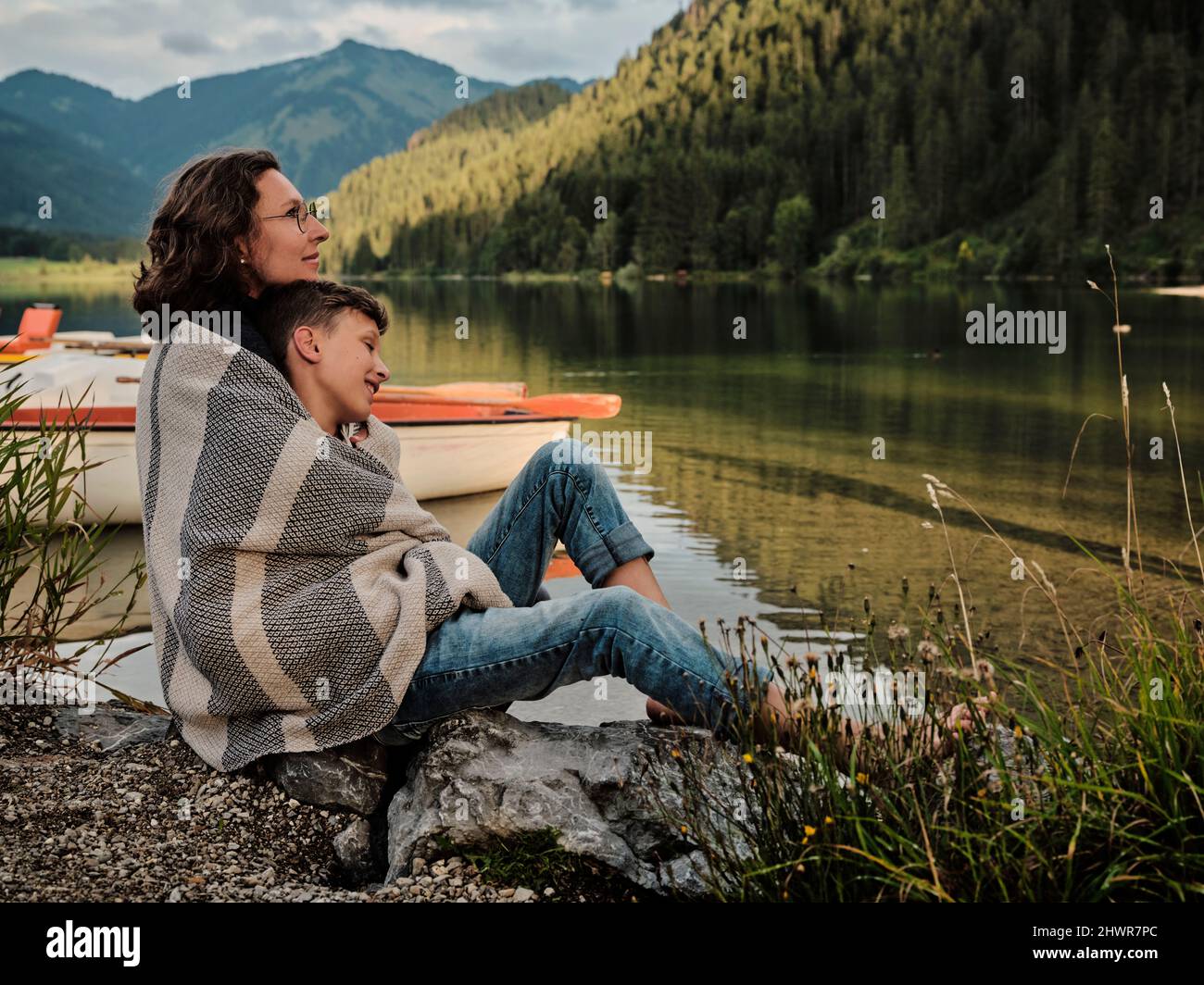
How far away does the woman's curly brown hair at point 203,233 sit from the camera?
3.11m

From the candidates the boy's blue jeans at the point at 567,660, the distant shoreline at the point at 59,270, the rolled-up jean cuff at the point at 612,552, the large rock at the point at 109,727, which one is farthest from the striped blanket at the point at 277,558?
the distant shoreline at the point at 59,270

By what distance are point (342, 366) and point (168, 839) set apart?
120 centimetres

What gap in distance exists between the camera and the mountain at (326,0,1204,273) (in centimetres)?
7844

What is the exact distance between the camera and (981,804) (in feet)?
8.13

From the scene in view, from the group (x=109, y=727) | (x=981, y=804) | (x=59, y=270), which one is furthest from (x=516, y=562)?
(x=59, y=270)

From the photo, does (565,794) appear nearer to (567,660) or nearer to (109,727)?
(567,660)

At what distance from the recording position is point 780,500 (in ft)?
41.2

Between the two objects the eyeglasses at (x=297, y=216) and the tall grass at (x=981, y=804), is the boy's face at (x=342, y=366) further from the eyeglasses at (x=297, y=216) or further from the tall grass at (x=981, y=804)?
the tall grass at (x=981, y=804)

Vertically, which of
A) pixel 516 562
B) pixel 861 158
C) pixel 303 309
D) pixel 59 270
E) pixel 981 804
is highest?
pixel 861 158

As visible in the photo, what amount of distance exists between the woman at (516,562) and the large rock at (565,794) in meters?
0.08

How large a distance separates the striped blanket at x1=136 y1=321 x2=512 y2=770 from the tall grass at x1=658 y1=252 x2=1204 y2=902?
790 mm

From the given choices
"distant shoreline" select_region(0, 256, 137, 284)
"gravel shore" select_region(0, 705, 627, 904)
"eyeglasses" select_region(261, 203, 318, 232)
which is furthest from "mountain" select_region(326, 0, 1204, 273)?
"gravel shore" select_region(0, 705, 627, 904)

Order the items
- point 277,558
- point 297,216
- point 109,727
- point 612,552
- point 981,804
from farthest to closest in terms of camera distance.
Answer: point 109,727, point 612,552, point 297,216, point 277,558, point 981,804

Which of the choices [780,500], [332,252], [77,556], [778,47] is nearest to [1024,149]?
[778,47]
